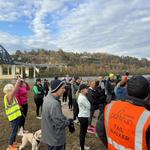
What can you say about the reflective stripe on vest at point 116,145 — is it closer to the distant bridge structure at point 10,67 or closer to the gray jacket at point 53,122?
the gray jacket at point 53,122

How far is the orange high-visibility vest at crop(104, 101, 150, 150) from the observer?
2439mm

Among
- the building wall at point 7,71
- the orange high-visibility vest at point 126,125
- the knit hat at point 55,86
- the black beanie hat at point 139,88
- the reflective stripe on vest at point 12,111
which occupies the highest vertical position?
the black beanie hat at point 139,88

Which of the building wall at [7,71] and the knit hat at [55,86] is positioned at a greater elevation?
the knit hat at [55,86]

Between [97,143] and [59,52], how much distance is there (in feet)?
343

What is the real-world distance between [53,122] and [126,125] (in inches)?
86.3

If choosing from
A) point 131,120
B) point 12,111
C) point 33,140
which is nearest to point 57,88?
point 131,120

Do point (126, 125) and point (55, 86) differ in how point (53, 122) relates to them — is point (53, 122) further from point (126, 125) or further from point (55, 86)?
point (126, 125)

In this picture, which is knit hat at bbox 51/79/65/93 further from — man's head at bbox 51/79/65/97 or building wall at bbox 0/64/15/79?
building wall at bbox 0/64/15/79

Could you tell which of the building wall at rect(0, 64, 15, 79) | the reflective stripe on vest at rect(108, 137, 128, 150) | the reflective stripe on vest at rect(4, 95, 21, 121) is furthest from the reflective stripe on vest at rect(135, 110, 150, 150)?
the building wall at rect(0, 64, 15, 79)

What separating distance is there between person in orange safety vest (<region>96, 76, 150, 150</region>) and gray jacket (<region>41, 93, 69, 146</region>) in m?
1.69

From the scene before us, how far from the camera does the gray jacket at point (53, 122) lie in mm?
4520

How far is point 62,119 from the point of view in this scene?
4.59 meters

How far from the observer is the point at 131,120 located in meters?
2.51

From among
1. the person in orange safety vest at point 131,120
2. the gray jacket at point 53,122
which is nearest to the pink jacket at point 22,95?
the gray jacket at point 53,122
